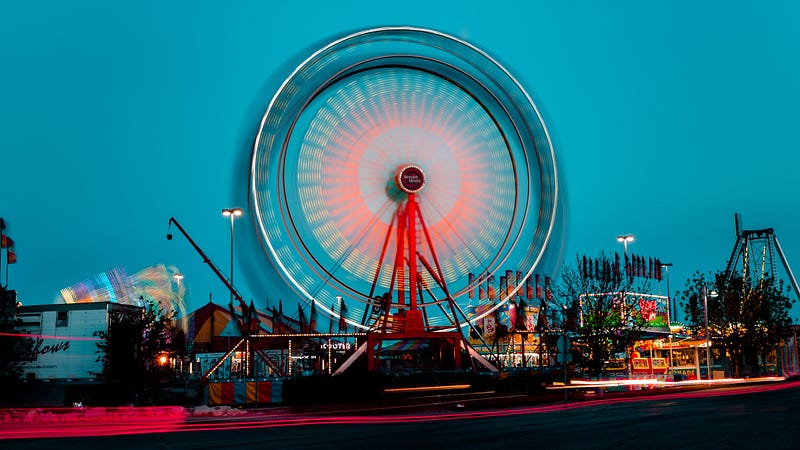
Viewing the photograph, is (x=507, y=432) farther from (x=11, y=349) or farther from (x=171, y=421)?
(x=11, y=349)

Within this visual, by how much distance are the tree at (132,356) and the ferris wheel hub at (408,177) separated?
1391cm

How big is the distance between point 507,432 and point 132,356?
2900 cm

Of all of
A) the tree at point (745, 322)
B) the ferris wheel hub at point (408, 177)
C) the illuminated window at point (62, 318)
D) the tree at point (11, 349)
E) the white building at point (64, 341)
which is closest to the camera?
the ferris wheel hub at point (408, 177)

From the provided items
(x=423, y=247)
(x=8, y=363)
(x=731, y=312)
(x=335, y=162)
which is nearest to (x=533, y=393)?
(x=423, y=247)

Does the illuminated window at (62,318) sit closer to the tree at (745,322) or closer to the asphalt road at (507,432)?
the asphalt road at (507,432)

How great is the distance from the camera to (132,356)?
4325 cm

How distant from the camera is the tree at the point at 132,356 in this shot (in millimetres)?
39156

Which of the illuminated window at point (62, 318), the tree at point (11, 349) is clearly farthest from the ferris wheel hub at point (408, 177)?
the tree at point (11, 349)

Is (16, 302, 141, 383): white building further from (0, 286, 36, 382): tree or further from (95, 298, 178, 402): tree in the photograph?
(95, 298, 178, 402): tree

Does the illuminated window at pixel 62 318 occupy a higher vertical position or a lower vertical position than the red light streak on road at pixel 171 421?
higher

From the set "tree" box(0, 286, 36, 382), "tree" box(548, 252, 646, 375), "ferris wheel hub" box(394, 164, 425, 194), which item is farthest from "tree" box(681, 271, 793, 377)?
"tree" box(0, 286, 36, 382)

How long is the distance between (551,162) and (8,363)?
26.6 m

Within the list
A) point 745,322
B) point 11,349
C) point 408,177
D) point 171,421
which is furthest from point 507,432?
point 745,322

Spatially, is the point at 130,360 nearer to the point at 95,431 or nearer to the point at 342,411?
the point at 342,411
